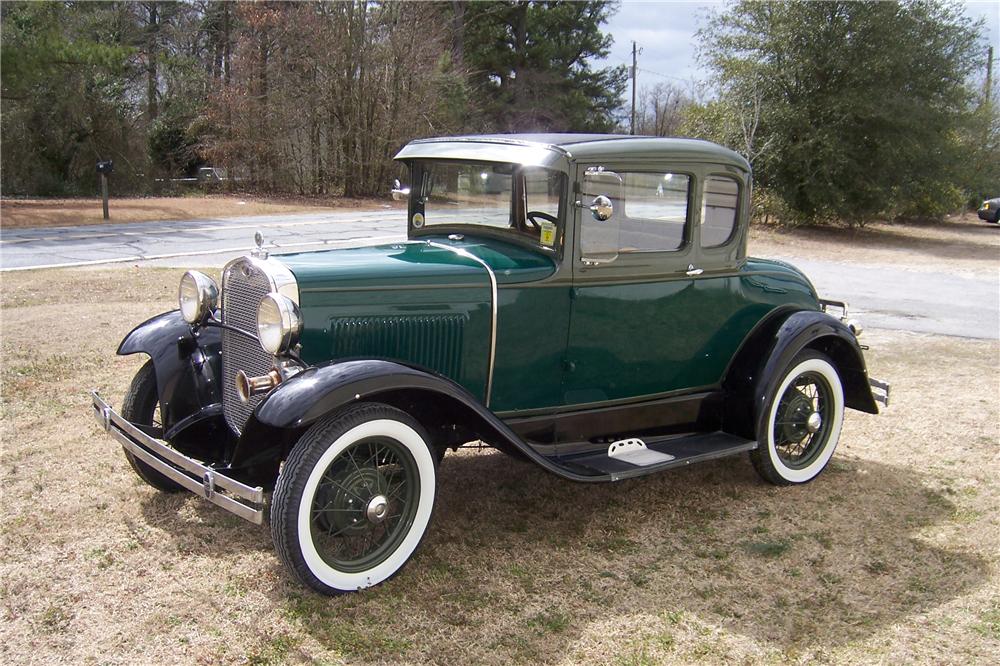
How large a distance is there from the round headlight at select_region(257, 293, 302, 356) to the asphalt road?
17.7ft

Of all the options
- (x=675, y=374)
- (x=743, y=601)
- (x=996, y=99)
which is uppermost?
(x=996, y=99)

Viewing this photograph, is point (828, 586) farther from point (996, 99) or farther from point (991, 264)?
point (996, 99)

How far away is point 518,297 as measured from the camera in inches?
147

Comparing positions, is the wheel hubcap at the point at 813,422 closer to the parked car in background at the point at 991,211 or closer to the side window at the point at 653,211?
the side window at the point at 653,211

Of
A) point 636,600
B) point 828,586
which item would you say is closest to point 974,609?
point 828,586

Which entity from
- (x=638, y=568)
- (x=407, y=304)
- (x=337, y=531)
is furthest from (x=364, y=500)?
(x=638, y=568)

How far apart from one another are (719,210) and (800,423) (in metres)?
1.29

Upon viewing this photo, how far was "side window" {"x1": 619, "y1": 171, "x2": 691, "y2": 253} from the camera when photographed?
405 cm

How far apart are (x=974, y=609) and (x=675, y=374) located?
169 cm

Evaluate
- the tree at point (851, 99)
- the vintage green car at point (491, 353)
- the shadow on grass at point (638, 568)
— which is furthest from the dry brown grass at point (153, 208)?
the shadow on grass at point (638, 568)

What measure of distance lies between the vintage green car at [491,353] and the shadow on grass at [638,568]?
0.71 feet

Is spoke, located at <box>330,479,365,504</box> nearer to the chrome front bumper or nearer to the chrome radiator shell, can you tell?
the chrome front bumper

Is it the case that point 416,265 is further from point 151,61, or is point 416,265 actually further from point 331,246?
point 151,61

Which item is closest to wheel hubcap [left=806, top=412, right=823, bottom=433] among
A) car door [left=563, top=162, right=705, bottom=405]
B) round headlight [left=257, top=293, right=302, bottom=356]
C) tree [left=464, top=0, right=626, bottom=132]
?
car door [left=563, top=162, right=705, bottom=405]
